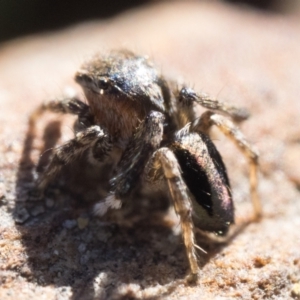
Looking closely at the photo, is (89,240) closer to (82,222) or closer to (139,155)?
(82,222)

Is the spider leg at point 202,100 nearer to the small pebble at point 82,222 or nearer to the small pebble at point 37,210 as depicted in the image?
the small pebble at point 82,222

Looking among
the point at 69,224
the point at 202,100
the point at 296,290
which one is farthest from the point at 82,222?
the point at 296,290

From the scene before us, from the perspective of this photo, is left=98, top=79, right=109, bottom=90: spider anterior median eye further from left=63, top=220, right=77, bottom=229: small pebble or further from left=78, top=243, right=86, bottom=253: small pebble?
left=78, top=243, right=86, bottom=253: small pebble

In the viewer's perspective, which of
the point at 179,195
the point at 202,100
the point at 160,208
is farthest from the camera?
the point at 160,208

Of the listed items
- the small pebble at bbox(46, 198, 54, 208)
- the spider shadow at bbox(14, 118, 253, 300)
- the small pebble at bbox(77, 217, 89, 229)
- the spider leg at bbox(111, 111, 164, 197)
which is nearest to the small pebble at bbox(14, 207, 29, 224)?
the spider shadow at bbox(14, 118, 253, 300)

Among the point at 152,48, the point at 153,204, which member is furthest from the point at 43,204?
the point at 152,48
